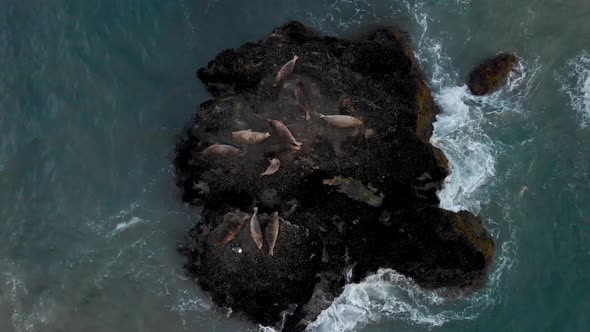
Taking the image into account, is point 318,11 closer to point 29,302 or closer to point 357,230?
point 357,230

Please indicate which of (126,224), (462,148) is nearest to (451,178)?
(462,148)

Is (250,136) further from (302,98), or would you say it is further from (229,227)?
(229,227)

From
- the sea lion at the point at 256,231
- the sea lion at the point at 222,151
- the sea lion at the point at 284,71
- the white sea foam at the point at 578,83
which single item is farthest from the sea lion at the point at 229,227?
the white sea foam at the point at 578,83

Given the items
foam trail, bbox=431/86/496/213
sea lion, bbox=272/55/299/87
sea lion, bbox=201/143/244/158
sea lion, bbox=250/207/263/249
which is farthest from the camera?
foam trail, bbox=431/86/496/213

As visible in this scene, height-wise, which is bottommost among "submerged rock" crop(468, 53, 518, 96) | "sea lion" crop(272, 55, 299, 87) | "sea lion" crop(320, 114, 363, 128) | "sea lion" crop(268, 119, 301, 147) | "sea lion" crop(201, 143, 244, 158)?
"sea lion" crop(201, 143, 244, 158)

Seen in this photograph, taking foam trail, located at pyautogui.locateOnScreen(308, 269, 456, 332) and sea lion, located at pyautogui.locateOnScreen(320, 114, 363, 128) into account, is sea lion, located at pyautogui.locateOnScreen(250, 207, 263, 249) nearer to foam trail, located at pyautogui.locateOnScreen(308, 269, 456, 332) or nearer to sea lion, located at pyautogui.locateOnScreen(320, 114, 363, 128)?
foam trail, located at pyautogui.locateOnScreen(308, 269, 456, 332)

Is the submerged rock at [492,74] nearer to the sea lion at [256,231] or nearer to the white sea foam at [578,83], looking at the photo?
the white sea foam at [578,83]

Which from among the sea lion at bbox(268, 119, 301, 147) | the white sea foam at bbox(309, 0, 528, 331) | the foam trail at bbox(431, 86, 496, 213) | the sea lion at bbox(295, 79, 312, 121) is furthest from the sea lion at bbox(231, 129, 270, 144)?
the foam trail at bbox(431, 86, 496, 213)
